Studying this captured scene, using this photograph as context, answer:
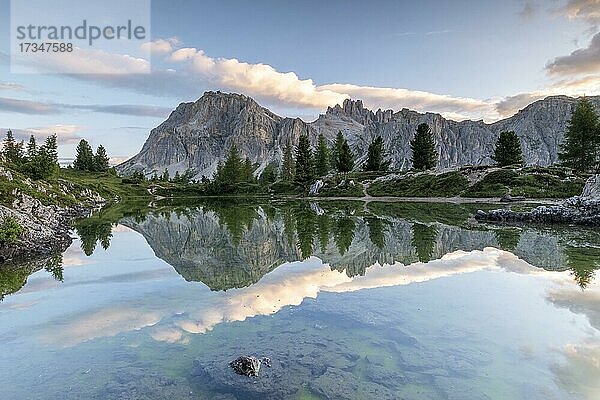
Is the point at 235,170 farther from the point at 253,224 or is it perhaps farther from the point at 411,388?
the point at 411,388

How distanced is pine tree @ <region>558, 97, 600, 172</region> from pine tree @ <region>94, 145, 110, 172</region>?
575 feet

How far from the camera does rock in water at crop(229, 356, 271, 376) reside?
974 cm

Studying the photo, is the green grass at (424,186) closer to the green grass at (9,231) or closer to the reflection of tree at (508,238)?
the reflection of tree at (508,238)

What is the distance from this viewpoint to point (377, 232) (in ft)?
117

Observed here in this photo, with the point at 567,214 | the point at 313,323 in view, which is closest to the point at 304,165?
the point at 567,214

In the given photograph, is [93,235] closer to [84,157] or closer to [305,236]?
[305,236]

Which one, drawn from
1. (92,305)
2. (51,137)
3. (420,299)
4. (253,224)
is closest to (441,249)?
(420,299)

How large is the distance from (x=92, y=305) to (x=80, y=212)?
55.4 meters

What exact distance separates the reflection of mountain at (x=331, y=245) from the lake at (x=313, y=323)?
28 cm

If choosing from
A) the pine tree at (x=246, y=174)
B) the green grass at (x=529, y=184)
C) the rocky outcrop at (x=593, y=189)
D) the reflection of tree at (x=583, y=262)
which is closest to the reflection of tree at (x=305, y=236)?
the reflection of tree at (x=583, y=262)

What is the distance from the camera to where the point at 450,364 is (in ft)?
33.3

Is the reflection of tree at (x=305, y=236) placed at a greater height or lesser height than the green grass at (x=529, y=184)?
lesser

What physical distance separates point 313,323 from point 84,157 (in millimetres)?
189180

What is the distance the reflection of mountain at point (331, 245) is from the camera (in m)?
22.5
